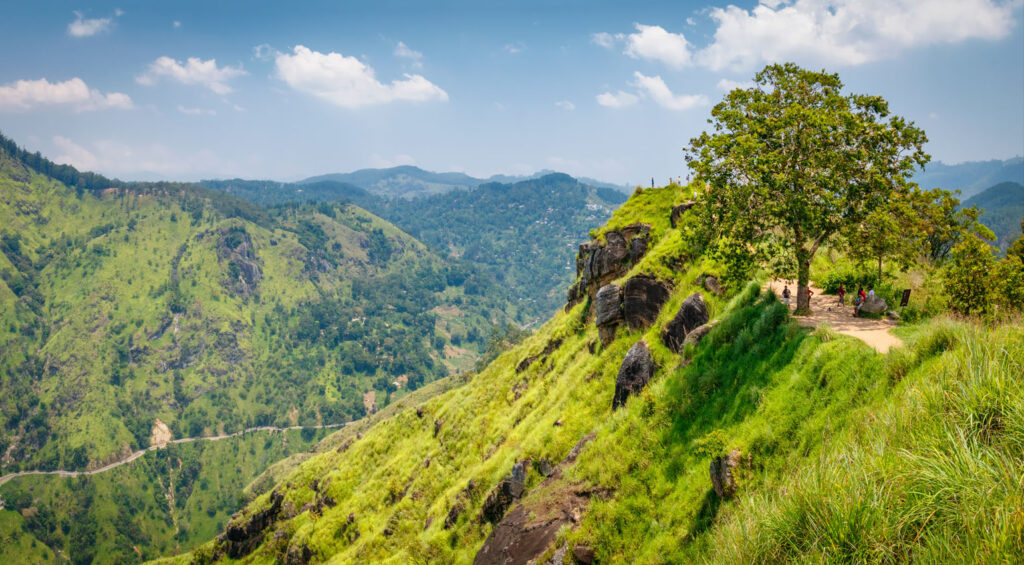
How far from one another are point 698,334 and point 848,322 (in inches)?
210

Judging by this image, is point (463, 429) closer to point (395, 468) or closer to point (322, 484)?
point (395, 468)

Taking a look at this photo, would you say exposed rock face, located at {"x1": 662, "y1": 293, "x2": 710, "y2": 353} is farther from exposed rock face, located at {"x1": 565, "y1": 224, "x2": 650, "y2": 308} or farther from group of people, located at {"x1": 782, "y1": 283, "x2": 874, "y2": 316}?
exposed rock face, located at {"x1": 565, "y1": 224, "x2": 650, "y2": 308}

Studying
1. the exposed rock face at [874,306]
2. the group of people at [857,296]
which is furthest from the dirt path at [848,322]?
the exposed rock face at [874,306]

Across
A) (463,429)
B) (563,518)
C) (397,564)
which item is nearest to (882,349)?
(563,518)

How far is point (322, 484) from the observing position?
192 feet

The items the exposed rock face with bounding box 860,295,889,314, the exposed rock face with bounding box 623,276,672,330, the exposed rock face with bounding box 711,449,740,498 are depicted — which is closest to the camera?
the exposed rock face with bounding box 711,449,740,498

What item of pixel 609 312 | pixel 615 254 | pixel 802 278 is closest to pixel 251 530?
pixel 615 254

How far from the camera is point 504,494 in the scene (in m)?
24.2

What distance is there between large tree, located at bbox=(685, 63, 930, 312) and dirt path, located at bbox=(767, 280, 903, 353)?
3.02ft

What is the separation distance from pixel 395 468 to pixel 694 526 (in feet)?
132

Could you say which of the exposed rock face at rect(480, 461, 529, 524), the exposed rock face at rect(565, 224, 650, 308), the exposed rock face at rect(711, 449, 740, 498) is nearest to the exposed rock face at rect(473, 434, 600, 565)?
the exposed rock face at rect(480, 461, 529, 524)

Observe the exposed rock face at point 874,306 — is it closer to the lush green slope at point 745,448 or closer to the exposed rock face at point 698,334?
the lush green slope at point 745,448

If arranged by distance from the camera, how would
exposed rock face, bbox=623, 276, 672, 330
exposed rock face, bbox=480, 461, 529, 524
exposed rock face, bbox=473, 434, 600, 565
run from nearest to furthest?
exposed rock face, bbox=473, 434, 600, 565, exposed rock face, bbox=480, 461, 529, 524, exposed rock face, bbox=623, 276, 672, 330

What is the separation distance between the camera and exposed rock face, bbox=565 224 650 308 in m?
38.0
